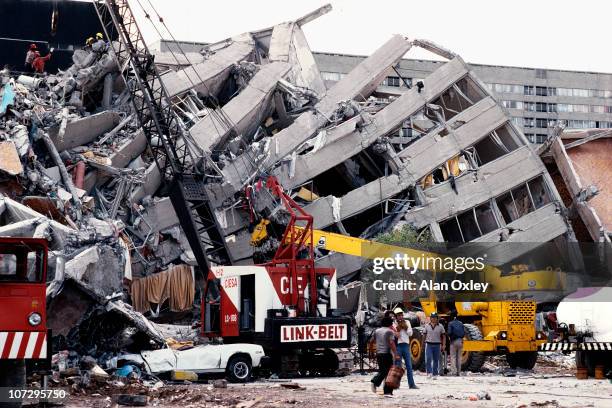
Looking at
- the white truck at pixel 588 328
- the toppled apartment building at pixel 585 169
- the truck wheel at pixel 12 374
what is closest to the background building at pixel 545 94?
the toppled apartment building at pixel 585 169

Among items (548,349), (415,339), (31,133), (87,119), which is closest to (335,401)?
(548,349)

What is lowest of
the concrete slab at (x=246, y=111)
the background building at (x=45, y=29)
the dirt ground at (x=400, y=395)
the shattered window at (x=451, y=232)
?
the dirt ground at (x=400, y=395)

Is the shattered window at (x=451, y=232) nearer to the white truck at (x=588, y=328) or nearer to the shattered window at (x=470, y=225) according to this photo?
the shattered window at (x=470, y=225)

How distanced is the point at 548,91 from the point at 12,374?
280ft

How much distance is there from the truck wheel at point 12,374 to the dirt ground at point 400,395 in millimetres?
2196

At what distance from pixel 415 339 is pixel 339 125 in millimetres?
17135

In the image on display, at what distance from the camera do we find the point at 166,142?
35.3 m

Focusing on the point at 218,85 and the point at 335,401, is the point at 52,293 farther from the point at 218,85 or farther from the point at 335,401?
the point at 218,85

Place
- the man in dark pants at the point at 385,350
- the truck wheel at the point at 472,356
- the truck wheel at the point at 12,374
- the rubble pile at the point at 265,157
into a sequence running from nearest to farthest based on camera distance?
1. the truck wheel at the point at 12,374
2. the man in dark pants at the point at 385,350
3. the truck wheel at the point at 472,356
4. the rubble pile at the point at 265,157

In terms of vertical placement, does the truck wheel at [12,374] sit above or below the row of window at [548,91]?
below

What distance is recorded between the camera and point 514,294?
26.7 metres

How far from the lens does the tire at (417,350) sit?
25089 millimetres

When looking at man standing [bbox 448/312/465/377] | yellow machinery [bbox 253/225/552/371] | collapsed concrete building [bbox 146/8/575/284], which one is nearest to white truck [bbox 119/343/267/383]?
man standing [bbox 448/312/465/377]

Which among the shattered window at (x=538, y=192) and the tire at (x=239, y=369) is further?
the shattered window at (x=538, y=192)
